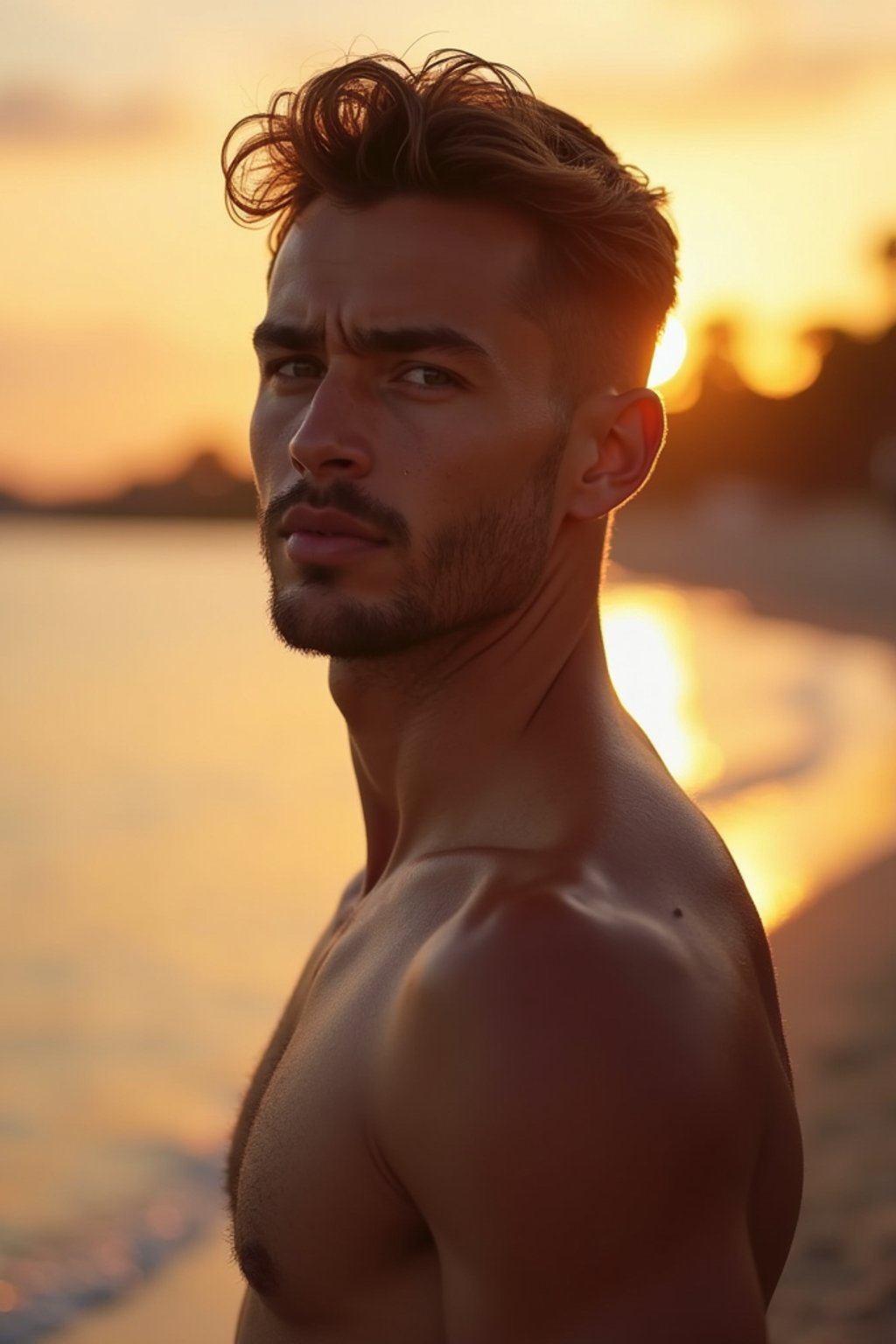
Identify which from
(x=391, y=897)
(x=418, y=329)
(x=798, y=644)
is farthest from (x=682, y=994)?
(x=798, y=644)

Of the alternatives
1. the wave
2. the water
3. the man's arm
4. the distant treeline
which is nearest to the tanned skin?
the man's arm

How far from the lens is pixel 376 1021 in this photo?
79.4 inches

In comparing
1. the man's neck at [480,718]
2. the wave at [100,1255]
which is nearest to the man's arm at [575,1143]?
the man's neck at [480,718]

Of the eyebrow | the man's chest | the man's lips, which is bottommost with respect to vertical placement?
the man's chest

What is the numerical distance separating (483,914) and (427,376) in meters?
0.87

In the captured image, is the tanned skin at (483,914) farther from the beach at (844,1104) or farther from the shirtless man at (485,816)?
the beach at (844,1104)

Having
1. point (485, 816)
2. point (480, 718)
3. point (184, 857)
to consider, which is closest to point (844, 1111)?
point (480, 718)

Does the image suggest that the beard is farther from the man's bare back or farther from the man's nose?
the man's bare back

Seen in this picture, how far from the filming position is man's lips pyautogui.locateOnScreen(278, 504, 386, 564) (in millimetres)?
2385

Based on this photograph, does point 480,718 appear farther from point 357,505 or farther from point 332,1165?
point 332,1165

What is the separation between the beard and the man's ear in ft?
0.17

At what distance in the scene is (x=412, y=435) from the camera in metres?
2.37

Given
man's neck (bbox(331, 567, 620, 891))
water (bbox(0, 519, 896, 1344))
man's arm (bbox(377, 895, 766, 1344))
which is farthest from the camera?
water (bbox(0, 519, 896, 1344))

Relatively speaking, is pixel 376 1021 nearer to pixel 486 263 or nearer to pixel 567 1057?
pixel 567 1057
